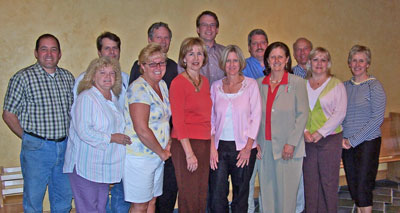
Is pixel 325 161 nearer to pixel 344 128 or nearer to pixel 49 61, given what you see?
pixel 344 128

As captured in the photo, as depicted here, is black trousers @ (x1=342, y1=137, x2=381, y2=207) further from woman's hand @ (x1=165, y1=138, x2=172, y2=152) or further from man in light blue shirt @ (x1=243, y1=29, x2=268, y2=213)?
woman's hand @ (x1=165, y1=138, x2=172, y2=152)

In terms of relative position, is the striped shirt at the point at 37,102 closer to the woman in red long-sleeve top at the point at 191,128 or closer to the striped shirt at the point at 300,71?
the woman in red long-sleeve top at the point at 191,128

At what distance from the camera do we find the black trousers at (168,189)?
315cm

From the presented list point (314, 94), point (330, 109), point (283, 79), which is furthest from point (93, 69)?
point (330, 109)

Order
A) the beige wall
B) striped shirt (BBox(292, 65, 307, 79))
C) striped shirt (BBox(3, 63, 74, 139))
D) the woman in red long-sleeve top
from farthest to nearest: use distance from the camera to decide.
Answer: the beige wall < striped shirt (BBox(292, 65, 307, 79)) < striped shirt (BBox(3, 63, 74, 139)) < the woman in red long-sleeve top

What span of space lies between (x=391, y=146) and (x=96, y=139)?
A: 4342 millimetres

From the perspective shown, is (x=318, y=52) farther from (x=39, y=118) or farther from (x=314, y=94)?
(x=39, y=118)

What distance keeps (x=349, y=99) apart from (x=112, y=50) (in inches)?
86.2

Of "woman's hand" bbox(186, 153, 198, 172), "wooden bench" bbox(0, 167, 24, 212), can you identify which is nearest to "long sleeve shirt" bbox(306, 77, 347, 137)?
"woman's hand" bbox(186, 153, 198, 172)

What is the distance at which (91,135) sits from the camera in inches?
105

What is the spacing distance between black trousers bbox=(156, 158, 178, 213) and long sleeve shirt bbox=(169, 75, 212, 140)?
45cm

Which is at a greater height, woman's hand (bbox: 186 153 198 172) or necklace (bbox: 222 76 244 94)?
necklace (bbox: 222 76 244 94)

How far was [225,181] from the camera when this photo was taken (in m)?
3.01

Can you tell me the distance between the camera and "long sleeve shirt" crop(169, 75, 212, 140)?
274 centimetres
